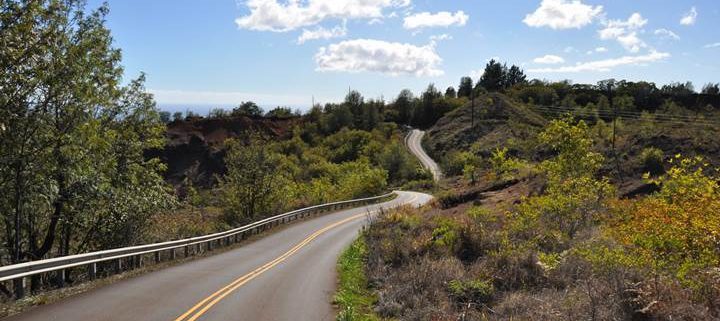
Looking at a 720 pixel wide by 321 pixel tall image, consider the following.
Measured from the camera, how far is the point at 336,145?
4498 inches

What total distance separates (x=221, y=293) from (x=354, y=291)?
3393 millimetres

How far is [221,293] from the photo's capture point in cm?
1302

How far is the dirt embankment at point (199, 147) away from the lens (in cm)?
9819

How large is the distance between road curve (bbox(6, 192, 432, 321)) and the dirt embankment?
7235cm

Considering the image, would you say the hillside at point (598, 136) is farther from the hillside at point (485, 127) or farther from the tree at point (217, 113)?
the tree at point (217, 113)

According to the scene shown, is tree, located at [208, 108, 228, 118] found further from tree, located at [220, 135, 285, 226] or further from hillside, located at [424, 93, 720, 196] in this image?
tree, located at [220, 135, 285, 226]

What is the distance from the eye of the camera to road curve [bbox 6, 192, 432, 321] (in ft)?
34.6

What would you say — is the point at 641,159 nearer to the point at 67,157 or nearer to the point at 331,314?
the point at 331,314

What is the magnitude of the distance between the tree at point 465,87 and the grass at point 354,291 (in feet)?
572

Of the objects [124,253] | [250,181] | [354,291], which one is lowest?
[354,291]

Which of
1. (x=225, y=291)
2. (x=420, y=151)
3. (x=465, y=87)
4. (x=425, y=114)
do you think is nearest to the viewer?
(x=225, y=291)

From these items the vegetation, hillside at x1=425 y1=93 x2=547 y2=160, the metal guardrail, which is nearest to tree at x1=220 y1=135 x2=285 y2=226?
the metal guardrail

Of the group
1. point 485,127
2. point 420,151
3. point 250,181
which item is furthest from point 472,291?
point 485,127

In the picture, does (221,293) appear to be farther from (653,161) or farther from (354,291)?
(653,161)
